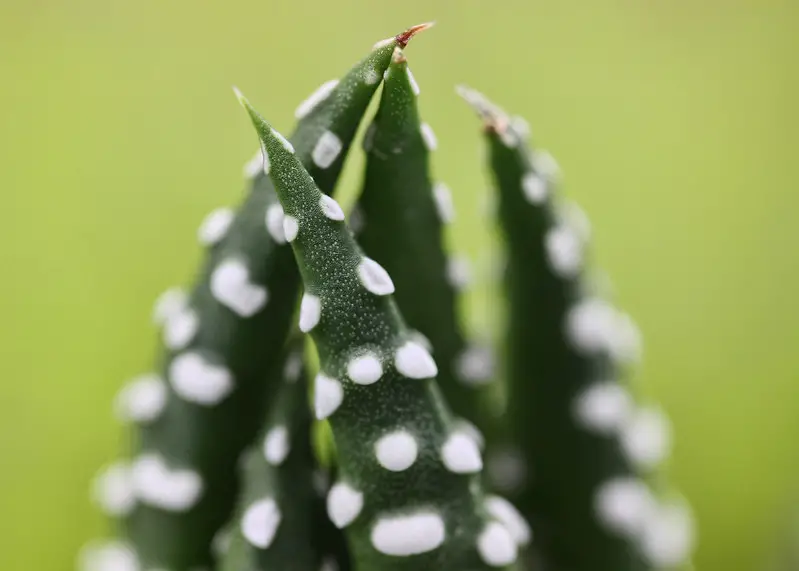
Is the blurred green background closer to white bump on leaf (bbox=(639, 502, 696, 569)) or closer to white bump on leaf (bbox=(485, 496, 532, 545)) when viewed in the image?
white bump on leaf (bbox=(639, 502, 696, 569))

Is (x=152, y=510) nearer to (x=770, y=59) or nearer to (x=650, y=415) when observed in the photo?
(x=650, y=415)

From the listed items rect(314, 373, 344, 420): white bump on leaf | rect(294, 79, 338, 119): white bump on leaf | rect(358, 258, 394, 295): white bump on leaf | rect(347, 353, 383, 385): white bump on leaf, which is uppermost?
rect(294, 79, 338, 119): white bump on leaf

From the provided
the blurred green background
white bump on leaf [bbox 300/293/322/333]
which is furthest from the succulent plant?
the blurred green background

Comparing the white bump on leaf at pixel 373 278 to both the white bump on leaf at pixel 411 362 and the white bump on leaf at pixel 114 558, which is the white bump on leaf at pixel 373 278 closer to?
the white bump on leaf at pixel 411 362

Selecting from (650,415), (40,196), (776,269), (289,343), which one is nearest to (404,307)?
(289,343)

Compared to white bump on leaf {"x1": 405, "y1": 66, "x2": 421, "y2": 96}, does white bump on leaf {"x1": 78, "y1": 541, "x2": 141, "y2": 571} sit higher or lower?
lower

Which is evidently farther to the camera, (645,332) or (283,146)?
(645,332)

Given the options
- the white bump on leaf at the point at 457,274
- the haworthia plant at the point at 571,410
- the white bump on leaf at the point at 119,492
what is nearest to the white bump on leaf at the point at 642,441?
the haworthia plant at the point at 571,410
